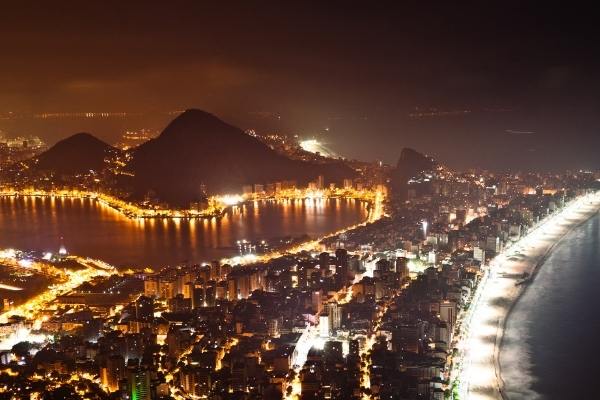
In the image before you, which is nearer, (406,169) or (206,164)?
(406,169)

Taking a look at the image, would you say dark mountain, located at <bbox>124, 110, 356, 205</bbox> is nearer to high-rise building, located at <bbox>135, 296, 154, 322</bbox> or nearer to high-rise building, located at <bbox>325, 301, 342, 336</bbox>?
high-rise building, located at <bbox>135, 296, 154, 322</bbox>

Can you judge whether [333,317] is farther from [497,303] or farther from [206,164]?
[206,164]

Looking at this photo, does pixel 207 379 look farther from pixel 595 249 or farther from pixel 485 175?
pixel 485 175

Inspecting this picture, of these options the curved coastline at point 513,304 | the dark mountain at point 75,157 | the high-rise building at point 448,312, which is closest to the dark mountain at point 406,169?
the curved coastline at point 513,304

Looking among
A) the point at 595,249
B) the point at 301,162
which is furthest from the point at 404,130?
the point at 595,249

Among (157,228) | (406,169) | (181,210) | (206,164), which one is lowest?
(157,228)

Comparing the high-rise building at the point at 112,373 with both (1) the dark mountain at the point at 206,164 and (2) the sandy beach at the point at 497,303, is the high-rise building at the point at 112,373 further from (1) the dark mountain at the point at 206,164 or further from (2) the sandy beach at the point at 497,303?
(1) the dark mountain at the point at 206,164

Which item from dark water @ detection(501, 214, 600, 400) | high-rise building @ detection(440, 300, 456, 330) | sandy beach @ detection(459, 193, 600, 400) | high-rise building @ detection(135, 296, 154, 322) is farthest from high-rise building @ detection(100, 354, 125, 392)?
dark water @ detection(501, 214, 600, 400)

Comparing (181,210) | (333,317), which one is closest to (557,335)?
(333,317)
